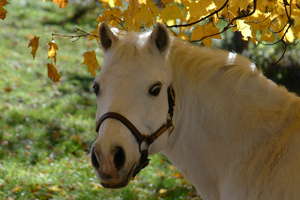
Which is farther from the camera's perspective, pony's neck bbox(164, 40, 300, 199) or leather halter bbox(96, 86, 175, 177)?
pony's neck bbox(164, 40, 300, 199)

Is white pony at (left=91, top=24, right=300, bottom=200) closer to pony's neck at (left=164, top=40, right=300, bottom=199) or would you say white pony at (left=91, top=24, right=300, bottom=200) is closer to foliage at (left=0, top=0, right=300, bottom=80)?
pony's neck at (left=164, top=40, right=300, bottom=199)

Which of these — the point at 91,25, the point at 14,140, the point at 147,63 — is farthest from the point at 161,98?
the point at 91,25

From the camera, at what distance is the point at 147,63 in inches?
104

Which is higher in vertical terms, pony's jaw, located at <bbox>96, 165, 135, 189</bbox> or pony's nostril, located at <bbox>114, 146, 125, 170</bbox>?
pony's nostril, located at <bbox>114, 146, 125, 170</bbox>

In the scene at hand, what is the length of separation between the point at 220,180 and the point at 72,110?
586 centimetres

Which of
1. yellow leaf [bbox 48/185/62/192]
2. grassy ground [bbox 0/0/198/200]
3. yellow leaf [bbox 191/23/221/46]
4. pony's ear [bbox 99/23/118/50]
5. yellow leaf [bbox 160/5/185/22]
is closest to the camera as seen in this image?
pony's ear [bbox 99/23/118/50]

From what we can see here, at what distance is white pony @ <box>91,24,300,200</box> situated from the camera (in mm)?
2506

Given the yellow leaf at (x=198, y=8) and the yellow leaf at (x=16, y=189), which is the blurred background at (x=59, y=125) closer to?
the yellow leaf at (x=16, y=189)

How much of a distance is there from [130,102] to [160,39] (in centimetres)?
38

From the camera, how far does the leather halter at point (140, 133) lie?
2.51 metres

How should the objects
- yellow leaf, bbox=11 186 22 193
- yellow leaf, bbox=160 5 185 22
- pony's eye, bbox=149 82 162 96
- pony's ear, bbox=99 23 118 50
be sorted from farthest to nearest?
yellow leaf, bbox=11 186 22 193, yellow leaf, bbox=160 5 185 22, pony's ear, bbox=99 23 118 50, pony's eye, bbox=149 82 162 96

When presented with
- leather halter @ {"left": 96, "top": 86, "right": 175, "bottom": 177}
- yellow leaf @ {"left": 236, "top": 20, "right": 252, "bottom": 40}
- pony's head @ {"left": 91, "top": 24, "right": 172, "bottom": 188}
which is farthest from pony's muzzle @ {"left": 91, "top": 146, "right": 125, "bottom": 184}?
yellow leaf @ {"left": 236, "top": 20, "right": 252, "bottom": 40}

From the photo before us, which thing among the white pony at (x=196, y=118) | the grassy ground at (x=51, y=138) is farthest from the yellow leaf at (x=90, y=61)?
the grassy ground at (x=51, y=138)

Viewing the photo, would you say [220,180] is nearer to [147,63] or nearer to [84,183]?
[147,63]
